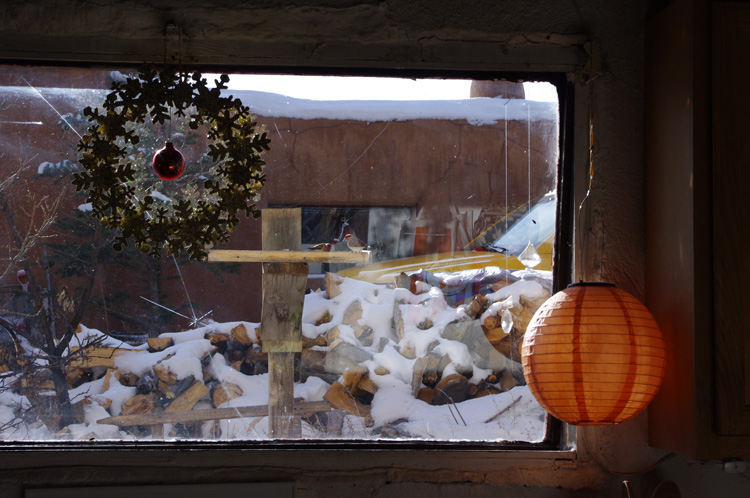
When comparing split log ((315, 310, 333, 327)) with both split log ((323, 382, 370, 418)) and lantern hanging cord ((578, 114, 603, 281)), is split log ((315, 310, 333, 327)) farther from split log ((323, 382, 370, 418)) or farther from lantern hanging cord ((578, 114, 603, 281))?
lantern hanging cord ((578, 114, 603, 281))

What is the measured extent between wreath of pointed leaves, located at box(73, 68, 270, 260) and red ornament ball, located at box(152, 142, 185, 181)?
0.07 m

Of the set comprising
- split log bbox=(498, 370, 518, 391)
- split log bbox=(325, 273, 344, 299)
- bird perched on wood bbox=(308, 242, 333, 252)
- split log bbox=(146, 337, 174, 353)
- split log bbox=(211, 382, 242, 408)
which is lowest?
split log bbox=(211, 382, 242, 408)

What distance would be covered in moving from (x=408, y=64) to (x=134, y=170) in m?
0.82

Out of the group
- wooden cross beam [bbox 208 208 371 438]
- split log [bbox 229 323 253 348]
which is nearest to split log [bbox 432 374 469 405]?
wooden cross beam [bbox 208 208 371 438]

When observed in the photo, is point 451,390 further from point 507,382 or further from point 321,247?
point 321,247

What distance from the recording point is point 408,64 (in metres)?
1.93

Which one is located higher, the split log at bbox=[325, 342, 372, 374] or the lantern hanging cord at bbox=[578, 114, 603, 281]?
the lantern hanging cord at bbox=[578, 114, 603, 281]

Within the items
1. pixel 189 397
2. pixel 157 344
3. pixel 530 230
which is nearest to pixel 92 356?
pixel 157 344

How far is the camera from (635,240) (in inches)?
75.6

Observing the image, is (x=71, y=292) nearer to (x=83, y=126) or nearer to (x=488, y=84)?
(x=83, y=126)

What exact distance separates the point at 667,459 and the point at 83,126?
6.15 feet

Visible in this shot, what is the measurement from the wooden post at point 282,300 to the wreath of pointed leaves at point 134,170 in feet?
0.44

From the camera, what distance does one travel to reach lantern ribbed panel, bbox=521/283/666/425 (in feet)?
4.99

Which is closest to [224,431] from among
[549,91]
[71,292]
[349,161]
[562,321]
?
[71,292]
